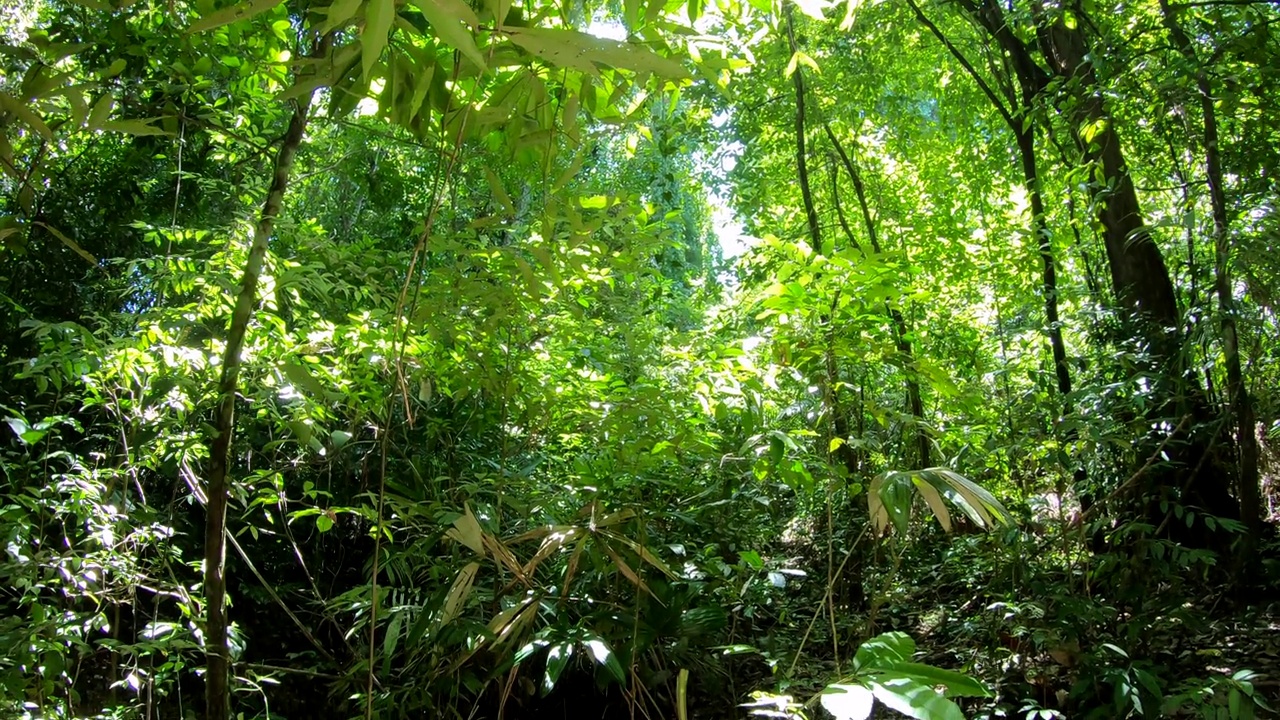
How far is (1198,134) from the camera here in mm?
2568

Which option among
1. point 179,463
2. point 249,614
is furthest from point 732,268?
point 179,463

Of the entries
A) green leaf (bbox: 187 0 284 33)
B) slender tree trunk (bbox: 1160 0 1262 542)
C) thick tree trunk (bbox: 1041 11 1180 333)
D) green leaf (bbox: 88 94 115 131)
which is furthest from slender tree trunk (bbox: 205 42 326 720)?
thick tree trunk (bbox: 1041 11 1180 333)

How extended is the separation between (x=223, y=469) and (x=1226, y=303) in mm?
2584

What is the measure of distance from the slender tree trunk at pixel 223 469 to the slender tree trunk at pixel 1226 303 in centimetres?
227

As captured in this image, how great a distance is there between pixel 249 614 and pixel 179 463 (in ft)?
5.80

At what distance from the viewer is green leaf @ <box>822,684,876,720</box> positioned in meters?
0.70

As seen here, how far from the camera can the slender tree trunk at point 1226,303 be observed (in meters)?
2.29

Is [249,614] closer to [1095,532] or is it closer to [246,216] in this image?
[246,216]

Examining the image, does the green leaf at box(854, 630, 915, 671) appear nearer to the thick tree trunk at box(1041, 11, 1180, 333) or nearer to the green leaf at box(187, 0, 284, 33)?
the green leaf at box(187, 0, 284, 33)

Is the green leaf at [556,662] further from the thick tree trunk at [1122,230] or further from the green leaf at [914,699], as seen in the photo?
the thick tree trunk at [1122,230]

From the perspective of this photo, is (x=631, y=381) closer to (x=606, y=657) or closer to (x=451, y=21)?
(x=606, y=657)

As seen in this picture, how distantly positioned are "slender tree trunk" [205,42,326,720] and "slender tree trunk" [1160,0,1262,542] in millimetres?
2273

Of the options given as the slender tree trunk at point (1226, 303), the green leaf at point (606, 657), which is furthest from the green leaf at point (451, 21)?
the slender tree trunk at point (1226, 303)

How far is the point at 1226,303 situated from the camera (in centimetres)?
232
